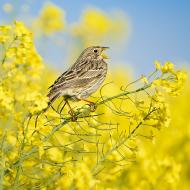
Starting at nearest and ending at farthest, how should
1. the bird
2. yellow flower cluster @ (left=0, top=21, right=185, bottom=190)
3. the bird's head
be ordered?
yellow flower cluster @ (left=0, top=21, right=185, bottom=190), the bird, the bird's head

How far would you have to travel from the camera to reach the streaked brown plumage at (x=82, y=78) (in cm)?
607

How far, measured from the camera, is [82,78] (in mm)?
6582

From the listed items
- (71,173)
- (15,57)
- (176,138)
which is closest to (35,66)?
(15,57)

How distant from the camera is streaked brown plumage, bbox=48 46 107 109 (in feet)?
19.9

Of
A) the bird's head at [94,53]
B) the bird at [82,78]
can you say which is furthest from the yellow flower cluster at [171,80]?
the bird's head at [94,53]

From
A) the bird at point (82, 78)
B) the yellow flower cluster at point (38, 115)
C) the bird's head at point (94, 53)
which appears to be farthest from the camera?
the bird's head at point (94, 53)

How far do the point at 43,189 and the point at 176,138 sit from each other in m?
8.80

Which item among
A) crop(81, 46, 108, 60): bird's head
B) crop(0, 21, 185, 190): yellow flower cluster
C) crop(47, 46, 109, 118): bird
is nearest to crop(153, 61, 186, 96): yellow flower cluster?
A: crop(0, 21, 185, 190): yellow flower cluster

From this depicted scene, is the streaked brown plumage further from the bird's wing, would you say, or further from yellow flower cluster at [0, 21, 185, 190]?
yellow flower cluster at [0, 21, 185, 190]

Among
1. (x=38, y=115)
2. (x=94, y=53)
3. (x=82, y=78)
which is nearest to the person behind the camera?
(x=38, y=115)

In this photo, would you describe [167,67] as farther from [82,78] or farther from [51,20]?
[51,20]

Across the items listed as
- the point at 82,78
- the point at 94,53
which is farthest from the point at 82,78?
the point at 94,53

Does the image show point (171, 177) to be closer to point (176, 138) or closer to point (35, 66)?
point (35, 66)

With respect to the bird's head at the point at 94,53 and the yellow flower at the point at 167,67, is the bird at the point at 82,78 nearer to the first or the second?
the bird's head at the point at 94,53
